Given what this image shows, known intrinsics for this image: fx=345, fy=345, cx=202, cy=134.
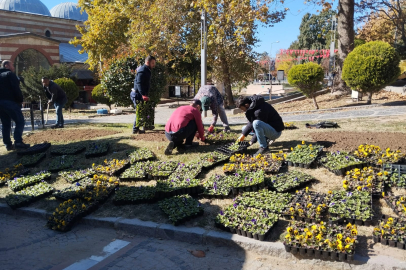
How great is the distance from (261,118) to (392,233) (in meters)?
3.01

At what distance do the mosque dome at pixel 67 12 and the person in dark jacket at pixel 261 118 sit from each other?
47.7 m

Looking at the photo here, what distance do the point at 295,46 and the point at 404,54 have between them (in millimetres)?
44194

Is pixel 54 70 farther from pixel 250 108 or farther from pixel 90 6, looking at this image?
pixel 250 108

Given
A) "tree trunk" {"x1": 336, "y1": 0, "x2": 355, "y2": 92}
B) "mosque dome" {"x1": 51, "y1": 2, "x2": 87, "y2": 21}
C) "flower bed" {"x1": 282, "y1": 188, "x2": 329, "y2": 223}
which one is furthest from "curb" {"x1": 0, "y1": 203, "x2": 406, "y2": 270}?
"mosque dome" {"x1": 51, "y1": 2, "x2": 87, "y2": 21}

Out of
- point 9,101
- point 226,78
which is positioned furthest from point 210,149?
point 226,78

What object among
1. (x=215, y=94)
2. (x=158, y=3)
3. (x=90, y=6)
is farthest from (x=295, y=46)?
(x=215, y=94)

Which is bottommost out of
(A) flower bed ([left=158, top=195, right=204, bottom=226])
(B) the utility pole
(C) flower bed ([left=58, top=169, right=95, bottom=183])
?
(A) flower bed ([left=158, top=195, right=204, bottom=226])

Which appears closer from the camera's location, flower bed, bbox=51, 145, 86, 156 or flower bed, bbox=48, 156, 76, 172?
flower bed, bbox=48, 156, 76, 172

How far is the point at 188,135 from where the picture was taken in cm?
683

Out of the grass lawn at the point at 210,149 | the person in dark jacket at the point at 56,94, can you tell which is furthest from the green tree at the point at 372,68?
the person in dark jacket at the point at 56,94

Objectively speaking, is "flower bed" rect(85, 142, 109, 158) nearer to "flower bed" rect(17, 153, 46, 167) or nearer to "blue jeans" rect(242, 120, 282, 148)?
"flower bed" rect(17, 153, 46, 167)

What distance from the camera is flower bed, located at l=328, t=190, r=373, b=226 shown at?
12.6ft

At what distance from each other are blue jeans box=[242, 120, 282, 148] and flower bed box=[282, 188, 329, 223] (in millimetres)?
1768

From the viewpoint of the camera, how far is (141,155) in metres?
6.95
